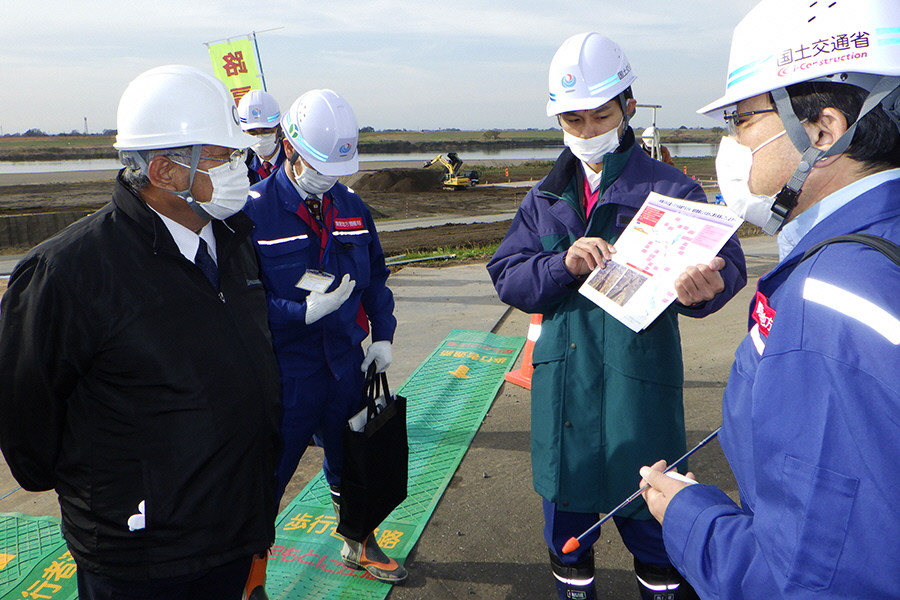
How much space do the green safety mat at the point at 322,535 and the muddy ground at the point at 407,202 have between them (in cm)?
797

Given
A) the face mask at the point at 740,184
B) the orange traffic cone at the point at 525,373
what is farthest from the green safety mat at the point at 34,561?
the orange traffic cone at the point at 525,373

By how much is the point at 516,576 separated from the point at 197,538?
6.02ft

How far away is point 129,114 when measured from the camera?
2.22 m

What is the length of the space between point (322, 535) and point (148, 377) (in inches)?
83.3

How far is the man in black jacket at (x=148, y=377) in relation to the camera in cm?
195

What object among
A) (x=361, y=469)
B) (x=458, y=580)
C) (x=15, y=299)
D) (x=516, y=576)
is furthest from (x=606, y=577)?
(x=15, y=299)

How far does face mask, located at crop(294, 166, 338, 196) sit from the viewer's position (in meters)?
3.24

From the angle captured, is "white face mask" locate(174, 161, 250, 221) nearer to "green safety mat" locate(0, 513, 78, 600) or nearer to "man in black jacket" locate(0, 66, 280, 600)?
"man in black jacket" locate(0, 66, 280, 600)

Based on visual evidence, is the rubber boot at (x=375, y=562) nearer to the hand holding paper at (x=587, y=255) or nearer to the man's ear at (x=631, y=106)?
the hand holding paper at (x=587, y=255)

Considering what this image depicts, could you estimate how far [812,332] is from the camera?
111 centimetres

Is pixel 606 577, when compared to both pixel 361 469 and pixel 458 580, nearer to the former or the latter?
pixel 458 580

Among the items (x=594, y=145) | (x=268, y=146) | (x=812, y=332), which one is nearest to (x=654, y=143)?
(x=268, y=146)

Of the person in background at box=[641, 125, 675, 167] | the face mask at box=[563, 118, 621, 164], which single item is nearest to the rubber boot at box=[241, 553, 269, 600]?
the face mask at box=[563, 118, 621, 164]

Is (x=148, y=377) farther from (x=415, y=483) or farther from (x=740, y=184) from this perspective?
(x=415, y=483)
